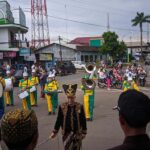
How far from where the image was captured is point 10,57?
43.9m

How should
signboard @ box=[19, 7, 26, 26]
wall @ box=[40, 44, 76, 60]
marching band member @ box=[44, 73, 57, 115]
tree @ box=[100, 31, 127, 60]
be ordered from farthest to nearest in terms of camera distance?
tree @ box=[100, 31, 127, 60]
wall @ box=[40, 44, 76, 60]
signboard @ box=[19, 7, 26, 26]
marching band member @ box=[44, 73, 57, 115]

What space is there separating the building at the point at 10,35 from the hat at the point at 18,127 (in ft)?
131

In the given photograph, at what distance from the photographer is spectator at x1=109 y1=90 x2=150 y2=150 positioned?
2.79 metres

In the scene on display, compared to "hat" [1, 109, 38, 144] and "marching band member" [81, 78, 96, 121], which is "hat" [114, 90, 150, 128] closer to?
"hat" [1, 109, 38, 144]

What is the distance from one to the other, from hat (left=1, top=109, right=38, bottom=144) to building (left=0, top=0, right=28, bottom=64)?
131 ft

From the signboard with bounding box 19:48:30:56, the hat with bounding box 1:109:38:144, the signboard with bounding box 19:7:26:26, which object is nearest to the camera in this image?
the hat with bounding box 1:109:38:144

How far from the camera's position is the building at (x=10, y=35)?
4383 centimetres

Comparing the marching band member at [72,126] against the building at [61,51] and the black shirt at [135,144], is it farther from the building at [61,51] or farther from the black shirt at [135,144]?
the building at [61,51]

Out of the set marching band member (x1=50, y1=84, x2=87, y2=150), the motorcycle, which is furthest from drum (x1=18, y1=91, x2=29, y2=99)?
the motorcycle

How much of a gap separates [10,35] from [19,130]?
4706cm

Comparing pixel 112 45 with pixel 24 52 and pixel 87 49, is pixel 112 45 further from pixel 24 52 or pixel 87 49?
pixel 24 52

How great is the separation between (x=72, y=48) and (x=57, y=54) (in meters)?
2.93

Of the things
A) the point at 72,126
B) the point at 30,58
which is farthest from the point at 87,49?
the point at 72,126

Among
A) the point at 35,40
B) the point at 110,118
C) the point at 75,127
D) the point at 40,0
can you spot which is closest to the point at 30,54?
the point at 40,0
